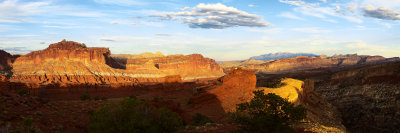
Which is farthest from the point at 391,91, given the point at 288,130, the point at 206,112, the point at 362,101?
the point at 288,130

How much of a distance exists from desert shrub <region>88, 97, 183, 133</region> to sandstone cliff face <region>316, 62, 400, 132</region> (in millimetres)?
24548

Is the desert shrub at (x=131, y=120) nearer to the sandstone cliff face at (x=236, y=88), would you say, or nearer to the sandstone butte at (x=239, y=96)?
the sandstone butte at (x=239, y=96)

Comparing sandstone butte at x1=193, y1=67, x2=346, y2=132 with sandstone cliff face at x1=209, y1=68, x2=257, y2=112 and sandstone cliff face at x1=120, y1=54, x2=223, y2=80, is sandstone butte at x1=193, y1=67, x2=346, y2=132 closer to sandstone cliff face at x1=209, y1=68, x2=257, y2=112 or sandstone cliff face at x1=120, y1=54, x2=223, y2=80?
sandstone cliff face at x1=209, y1=68, x2=257, y2=112

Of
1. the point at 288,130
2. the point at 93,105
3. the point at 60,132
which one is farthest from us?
the point at 93,105

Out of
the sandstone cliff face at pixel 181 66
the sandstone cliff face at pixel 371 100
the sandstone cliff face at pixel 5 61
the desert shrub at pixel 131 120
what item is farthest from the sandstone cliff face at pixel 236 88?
the sandstone cliff face at pixel 181 66

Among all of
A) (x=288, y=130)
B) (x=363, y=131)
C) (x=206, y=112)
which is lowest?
(x=363, y=131)

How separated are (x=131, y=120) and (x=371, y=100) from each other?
37.2 metres

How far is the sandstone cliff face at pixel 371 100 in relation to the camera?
27.5 m

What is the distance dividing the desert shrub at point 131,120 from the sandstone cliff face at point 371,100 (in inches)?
966

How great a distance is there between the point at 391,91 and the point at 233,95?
24533 mm

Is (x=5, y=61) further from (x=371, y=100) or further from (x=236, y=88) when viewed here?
(x=371, y=100)

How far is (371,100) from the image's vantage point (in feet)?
114

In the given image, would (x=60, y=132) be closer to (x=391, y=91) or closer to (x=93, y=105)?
(x=93, y=105)

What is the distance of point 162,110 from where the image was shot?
11867mm
